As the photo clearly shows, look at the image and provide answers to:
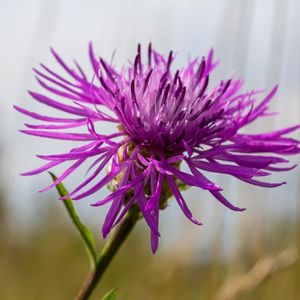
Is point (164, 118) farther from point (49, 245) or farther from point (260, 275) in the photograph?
point (49, 245)

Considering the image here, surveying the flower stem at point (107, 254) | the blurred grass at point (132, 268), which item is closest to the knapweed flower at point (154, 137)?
the flower stem at point (107, 254)

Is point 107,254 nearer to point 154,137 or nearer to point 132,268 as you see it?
point 154,137

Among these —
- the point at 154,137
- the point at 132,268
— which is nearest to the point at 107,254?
the point at 154,137

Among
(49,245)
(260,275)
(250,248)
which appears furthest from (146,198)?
(49,245)

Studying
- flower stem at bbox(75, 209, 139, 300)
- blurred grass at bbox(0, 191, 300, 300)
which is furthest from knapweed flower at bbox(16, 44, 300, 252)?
blurred grass at bbox(0, 191, 300, 300)

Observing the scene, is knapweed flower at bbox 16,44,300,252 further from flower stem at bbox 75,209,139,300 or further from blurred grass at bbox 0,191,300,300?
blurred grass at bbox 0,191,300,300

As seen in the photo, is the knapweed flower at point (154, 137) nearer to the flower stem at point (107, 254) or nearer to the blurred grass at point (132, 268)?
the flower stem at point (107, 254)
